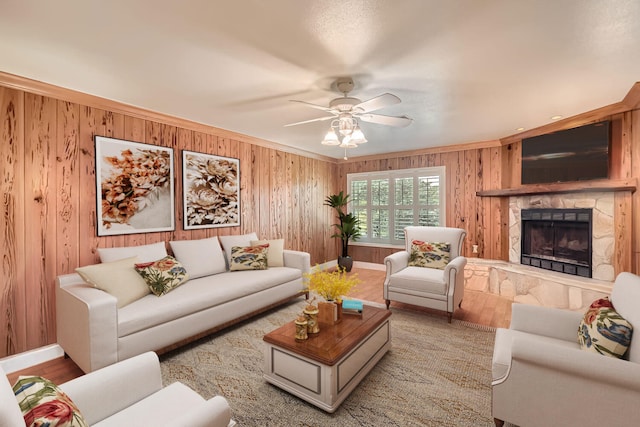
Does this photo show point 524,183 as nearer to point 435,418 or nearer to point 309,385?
point 435,418

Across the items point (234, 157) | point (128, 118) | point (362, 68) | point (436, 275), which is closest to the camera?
point (362, 68)

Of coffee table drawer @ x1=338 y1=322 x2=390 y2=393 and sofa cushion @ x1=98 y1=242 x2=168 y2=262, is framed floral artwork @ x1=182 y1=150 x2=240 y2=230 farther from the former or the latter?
coffee table drawer @ x1=338 y1=322 x2=390 y2=393

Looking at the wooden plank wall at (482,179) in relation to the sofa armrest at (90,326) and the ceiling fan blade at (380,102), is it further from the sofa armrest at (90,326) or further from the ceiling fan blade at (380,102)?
the sofa armrest at (90,326)

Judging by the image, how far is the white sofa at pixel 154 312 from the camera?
6.89 ft

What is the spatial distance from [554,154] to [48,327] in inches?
237

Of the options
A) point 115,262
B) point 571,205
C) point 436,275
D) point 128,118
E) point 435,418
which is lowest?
point 435,418

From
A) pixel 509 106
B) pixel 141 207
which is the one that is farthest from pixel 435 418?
pixel 141 207

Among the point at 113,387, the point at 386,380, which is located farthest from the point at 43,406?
the point at 386,380

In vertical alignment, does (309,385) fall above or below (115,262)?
below

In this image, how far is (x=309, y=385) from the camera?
6.15 feet

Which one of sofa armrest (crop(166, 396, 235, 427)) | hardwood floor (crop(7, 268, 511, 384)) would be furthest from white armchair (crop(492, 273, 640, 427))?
hardwood floor (crop(7, 268, 511, 384))

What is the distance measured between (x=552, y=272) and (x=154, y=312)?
4.68 meters

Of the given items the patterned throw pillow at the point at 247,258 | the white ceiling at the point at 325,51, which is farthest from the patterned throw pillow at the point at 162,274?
the white ceiling at the point at 325,51

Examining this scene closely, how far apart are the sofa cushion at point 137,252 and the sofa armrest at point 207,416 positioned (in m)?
2.31
